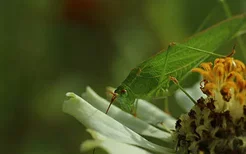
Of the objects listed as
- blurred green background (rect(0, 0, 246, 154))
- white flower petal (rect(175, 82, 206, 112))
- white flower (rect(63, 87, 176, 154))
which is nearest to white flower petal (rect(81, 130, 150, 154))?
white flower (rect(63, 87, 176, 154))

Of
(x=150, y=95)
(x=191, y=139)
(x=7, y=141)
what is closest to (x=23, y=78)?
(x=7, y=141)

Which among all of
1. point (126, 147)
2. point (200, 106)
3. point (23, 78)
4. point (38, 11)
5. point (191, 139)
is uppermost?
point (38, 11)

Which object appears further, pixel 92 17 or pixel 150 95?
pixel 92 17

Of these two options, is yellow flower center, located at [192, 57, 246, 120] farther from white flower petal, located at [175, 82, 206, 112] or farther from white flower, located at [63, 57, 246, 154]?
white flower petal, located at [175, 82, 206, 112]

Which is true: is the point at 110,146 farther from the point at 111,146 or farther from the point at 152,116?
the point at 152,116

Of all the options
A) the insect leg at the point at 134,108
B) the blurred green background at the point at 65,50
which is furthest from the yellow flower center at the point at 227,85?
the blurred green background at the point at 65,50

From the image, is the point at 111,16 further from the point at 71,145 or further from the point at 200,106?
the point at 200,106
